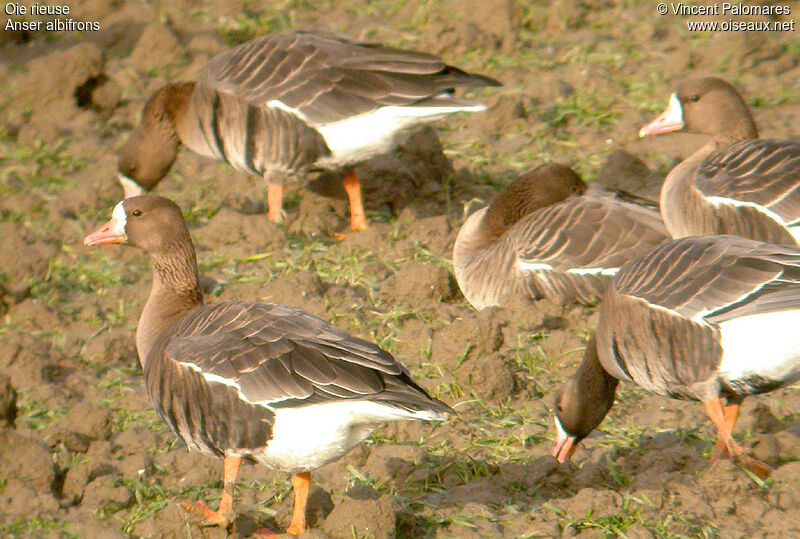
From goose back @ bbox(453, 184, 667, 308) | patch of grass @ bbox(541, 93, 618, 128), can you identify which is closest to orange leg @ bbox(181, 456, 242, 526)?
goose back @ bbox(453, 184, 667, 308)

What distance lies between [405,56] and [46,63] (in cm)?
430

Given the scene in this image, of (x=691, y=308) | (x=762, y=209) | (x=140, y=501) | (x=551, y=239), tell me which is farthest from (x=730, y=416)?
(x=140, y=501)

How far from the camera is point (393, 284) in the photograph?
319 inches

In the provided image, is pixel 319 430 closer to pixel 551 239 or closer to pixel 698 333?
pixel 698 333

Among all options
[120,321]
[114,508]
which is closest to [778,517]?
[114,508]

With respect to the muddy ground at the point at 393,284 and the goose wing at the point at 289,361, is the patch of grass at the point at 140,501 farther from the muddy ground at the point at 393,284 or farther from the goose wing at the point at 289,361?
the goose wing at the point at 289,361

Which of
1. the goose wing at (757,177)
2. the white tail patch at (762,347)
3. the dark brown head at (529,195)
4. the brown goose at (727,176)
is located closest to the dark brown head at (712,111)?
the brown goose at (727,176)

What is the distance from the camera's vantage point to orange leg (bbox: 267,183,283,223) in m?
9.23

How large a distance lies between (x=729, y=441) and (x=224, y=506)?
8.60 ft

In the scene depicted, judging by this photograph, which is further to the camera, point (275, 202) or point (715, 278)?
point (275, 202)

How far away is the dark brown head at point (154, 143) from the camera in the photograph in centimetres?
966

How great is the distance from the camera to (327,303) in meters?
7.83

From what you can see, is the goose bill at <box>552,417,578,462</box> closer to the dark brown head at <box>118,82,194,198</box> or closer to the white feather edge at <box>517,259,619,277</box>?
the white feather edge at <box>517,259,619,277</box>

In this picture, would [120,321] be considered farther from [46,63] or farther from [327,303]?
[46,63]
